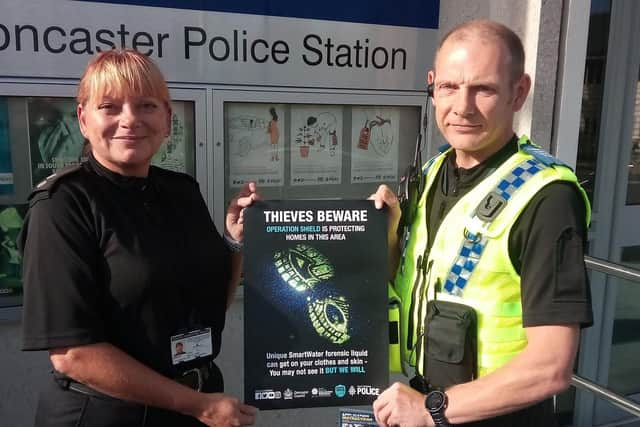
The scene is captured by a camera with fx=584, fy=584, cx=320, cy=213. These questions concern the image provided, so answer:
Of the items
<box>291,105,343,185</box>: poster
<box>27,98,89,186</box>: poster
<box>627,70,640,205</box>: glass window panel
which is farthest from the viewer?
<box>627,70,640,205</box>: glass window panel

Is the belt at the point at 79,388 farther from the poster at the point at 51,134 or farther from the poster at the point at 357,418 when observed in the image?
the poster at the point at 51,134

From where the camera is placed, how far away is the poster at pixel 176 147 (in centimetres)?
276

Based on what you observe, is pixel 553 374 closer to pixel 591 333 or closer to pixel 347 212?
pixel 347 212

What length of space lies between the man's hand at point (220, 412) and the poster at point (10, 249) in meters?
1.39

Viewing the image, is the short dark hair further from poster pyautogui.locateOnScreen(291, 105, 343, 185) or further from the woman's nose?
poster pyautogui.locateOnScreen(291, 105, 343, 185)

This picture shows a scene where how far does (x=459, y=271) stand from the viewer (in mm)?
1521

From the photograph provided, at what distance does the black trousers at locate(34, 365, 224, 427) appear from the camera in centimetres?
161

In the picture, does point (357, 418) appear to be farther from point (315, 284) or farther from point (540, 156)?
point (540, 156)

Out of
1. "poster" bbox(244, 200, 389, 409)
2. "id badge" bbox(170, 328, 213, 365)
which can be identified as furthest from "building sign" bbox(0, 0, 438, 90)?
"id badge" bbox(170, 328, 213, 365)

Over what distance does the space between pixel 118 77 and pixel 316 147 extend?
1.56m

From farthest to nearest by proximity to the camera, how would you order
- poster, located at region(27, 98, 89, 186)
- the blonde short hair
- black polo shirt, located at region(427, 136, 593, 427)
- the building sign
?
poster, located at region(27, 98, 89, 186), the building sign, the blonde short hair, black polo shirt, located at region(427, 136, 593, 427)

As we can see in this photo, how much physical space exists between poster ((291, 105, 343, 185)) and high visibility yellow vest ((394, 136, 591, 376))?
1.51 metres

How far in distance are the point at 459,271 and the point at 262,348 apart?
2.01 ft

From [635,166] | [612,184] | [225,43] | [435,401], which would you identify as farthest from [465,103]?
[635,166]
